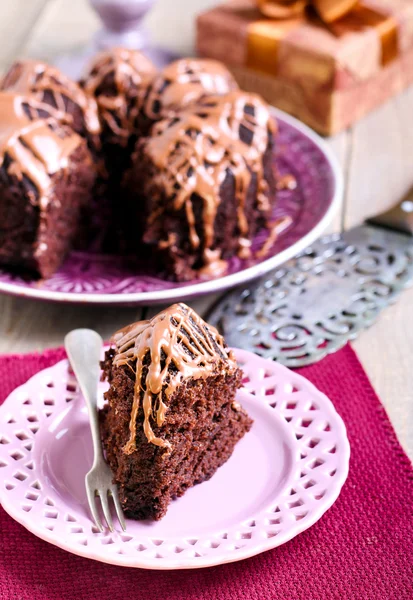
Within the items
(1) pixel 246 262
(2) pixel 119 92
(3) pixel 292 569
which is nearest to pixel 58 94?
(2) pixel 119 92

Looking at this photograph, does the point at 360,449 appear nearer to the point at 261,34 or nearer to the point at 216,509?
the point at 216,509

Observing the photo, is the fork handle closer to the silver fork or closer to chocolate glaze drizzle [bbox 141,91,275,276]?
the silver fork

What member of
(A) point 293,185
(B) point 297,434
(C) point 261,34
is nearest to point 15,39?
(C) point 261,34

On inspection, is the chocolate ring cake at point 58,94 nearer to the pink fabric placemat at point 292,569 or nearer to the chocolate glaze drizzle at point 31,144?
the chocolate glaze drizzle at point 31,144

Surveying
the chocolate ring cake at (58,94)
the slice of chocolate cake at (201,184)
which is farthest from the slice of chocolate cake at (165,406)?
the chocolate ring cake at (58,94)

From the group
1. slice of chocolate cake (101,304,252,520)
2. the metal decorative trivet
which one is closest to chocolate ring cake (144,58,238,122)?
the metal decorative trivet
